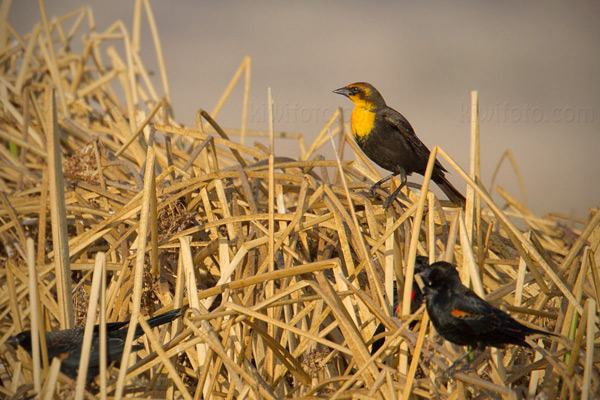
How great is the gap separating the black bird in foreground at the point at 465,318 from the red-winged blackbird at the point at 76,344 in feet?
3.19

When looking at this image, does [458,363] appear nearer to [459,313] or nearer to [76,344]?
[459,313]

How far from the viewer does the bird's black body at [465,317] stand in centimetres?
176

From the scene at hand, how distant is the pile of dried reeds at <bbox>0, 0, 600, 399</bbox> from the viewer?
1.97m

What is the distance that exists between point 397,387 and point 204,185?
1.33 meters

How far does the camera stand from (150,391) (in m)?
2.10

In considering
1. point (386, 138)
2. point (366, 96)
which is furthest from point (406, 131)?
point (366, 96)

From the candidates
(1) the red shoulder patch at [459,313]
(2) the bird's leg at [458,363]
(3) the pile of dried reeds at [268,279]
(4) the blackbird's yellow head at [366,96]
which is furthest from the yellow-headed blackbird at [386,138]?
(1) the red shoulder patch at [459,313]

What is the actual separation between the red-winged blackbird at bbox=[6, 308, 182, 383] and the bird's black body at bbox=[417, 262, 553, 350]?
98 centimetres

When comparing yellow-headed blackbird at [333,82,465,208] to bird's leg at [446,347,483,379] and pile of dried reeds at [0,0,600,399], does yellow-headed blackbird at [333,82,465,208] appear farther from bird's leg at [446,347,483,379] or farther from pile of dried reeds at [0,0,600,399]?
bird's leg at [446,347,483,379]

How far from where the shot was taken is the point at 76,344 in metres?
2.06

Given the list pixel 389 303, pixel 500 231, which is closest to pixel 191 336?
pixel 389 303

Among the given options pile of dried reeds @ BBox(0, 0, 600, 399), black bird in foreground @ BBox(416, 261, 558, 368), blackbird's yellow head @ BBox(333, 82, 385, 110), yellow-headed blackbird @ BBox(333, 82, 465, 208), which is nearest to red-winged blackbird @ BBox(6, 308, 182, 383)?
pile of dried reeds @ BBox(0, 0, 600, 399)

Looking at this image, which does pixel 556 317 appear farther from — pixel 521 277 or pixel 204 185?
pixel 204 185

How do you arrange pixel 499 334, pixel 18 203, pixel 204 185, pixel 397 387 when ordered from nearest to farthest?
pixel 499 334
pixel 397 387
pixel 204 185
pixel 18 203
